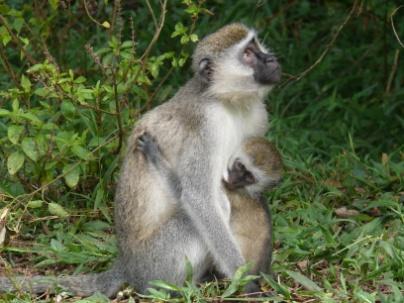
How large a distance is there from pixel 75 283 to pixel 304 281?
1.45 m

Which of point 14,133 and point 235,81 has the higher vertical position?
point 235,81

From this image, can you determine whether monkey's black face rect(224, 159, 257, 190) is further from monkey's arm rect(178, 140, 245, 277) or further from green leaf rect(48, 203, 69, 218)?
green leaf rect(48, 203, 69, 218)

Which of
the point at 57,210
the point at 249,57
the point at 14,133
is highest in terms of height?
the point at 249,57

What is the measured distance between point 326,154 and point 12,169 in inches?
113

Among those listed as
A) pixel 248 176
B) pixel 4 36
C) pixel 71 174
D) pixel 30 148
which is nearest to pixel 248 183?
pixel 248 176

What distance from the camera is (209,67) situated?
6.73m

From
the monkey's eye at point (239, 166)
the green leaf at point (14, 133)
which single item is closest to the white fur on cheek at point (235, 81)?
the monkey's eye at point (239, 166)

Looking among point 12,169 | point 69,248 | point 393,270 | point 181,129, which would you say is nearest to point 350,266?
point 393,270

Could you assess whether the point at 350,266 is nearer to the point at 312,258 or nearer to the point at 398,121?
the point at 312,258

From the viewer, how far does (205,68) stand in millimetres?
6730

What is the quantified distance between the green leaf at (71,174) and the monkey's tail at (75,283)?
96 cm

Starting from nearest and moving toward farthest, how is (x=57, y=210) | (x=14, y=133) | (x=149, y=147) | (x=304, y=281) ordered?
(x=304, y=281) < (x=149, y=147) < (x=14, y=133) < (x=57, y=210)

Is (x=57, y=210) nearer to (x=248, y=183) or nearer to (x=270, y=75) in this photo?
(x=248, y=183)

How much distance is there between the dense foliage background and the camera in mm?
6781
